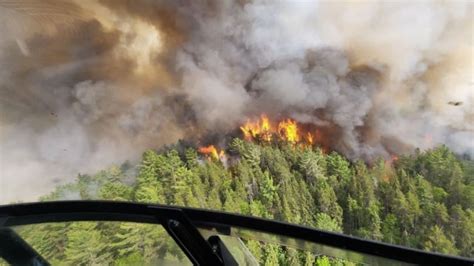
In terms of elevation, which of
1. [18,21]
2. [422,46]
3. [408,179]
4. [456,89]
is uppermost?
[18,21]

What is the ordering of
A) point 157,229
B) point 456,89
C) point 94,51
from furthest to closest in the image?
point 94,51, point 456,89, point 157,229

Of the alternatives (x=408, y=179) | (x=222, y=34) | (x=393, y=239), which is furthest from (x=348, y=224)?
(x=222, y=34)

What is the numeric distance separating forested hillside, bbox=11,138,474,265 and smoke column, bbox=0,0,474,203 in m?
0.11

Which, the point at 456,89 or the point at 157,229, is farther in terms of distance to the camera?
the point at 456,89

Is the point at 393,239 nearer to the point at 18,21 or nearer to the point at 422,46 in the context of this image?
the point at 422,46

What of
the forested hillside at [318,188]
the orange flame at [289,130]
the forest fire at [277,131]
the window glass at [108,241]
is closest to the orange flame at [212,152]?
the forested hillside at [318,188]

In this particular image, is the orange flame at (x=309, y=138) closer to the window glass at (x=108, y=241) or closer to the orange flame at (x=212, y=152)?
the orange flame at (x=212, y=152)

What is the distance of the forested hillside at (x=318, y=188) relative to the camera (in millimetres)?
2242

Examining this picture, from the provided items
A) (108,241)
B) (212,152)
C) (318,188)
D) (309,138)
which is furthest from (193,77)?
(108,241)

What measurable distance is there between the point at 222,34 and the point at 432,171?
1405mm

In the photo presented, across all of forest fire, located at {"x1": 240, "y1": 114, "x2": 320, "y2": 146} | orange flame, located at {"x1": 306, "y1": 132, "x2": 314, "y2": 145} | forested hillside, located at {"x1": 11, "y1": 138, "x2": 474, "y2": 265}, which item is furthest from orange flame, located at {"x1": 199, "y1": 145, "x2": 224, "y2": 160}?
orange flame, located at {"x1": 306, "y1": 132, "x2": 314, "y2": 145}

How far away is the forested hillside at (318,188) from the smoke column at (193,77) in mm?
108

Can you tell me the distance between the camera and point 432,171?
2.28 m

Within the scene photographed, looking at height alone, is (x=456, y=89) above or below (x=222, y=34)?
below
